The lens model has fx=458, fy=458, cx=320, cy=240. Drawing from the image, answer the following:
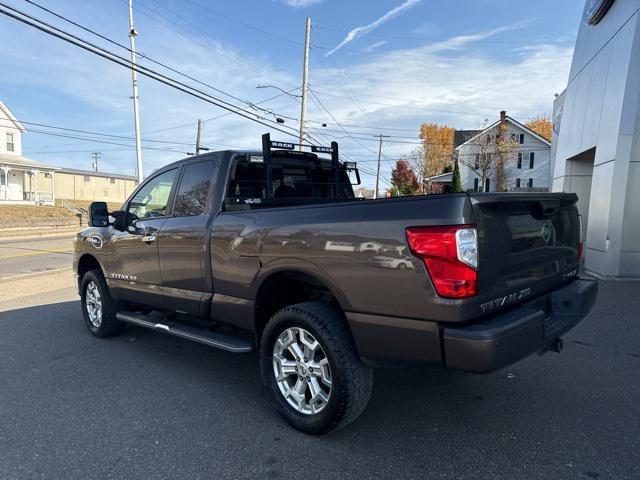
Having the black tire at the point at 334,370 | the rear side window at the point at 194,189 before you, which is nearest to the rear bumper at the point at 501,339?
the black tire at the point at 334,370

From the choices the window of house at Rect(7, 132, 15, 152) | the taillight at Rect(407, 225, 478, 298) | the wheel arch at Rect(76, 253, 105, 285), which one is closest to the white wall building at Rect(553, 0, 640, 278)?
the taillight at Rect(407, 225, 478, 298)

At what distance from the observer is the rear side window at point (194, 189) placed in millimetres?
4129

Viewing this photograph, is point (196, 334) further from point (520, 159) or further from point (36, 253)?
point (520, 159)

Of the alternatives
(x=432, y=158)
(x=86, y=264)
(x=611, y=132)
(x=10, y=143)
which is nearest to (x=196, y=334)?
(x=86, y=264)

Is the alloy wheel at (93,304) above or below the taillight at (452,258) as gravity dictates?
below

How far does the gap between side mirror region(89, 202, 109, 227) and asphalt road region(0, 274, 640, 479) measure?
1405 millimetres

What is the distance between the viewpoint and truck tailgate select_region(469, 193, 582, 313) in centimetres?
255

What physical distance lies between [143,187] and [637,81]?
8.97 m

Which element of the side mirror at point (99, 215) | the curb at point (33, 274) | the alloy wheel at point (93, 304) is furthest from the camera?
the curb at point (33, 274)

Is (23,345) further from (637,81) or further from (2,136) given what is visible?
(2,136)

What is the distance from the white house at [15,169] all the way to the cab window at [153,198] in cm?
3608

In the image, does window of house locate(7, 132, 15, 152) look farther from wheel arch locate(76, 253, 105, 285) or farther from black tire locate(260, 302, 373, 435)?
black tire locate(260, 302, 373, 435)

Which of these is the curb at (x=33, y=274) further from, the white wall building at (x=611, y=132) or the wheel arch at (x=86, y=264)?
the white wall building at (x=611, y=132)

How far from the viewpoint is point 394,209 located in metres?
2.63
